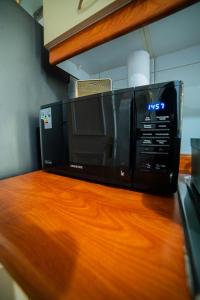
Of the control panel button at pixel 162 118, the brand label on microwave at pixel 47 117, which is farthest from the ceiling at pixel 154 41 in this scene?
the control panel button at pixel 162 118

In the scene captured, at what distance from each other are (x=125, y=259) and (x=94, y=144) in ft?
1.16

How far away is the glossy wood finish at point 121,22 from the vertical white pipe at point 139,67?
1.34 feet

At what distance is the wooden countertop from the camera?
6.1 inches

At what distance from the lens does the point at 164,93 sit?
1.22ft

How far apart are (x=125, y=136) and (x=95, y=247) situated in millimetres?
293

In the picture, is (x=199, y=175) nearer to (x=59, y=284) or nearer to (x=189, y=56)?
(x=59, y=284)

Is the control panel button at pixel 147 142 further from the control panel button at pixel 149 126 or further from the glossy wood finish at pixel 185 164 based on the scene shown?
the glossy wood finish at pixel 185 164

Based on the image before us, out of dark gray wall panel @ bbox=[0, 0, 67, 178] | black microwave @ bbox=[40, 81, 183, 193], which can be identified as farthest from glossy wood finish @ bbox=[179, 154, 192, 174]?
dark gray wall panel @ bbox=[0, 0, 67, 178]

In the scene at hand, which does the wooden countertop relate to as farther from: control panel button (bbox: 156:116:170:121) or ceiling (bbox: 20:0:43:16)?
ceiling (bbox: 20:0:43:16)

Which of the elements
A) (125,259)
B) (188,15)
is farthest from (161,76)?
(125,259)

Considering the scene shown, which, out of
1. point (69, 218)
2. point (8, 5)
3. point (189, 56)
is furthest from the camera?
point (189, 56)

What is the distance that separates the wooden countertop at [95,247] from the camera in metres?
0.16

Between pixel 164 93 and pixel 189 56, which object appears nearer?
pixel 164 93

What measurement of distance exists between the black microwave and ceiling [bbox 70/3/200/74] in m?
0.48
